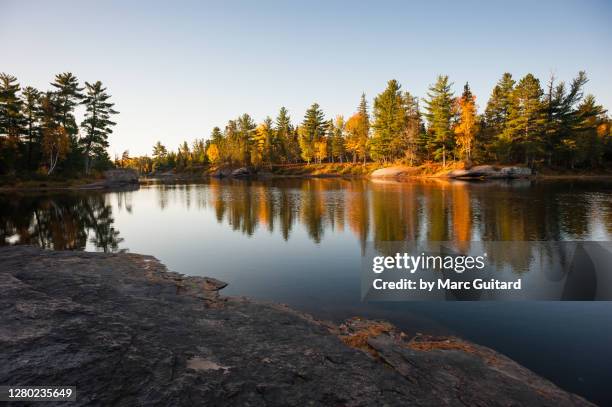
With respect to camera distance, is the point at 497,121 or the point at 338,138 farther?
the point at 338,138

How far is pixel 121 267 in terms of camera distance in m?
12.7

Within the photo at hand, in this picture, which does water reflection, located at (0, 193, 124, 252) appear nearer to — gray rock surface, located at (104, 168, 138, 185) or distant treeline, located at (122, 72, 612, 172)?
gray rock surface, located at (104, 168, 138, 185)

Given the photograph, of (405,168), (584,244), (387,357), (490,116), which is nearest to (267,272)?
(387,357)

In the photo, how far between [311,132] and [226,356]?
377 feet

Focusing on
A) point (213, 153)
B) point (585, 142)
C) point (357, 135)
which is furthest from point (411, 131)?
point (213, 153)

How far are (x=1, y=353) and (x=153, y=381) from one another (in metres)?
2.74

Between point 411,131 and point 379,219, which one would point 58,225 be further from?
point 411,131

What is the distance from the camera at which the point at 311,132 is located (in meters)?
117

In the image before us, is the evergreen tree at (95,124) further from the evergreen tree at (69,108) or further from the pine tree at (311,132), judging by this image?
the pine tree at (311,132)

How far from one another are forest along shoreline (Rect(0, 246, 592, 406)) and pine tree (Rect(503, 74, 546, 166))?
2979 inches

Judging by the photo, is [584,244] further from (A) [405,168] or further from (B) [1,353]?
(A) [405,168]

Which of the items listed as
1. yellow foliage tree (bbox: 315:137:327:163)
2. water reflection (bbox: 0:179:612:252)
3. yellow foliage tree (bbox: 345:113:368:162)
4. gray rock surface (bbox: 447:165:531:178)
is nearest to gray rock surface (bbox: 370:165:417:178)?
gray rock surface (bbox: 447:165:531:178)

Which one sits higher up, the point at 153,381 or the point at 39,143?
the point at 39,143

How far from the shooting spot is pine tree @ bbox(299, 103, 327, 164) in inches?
4508
